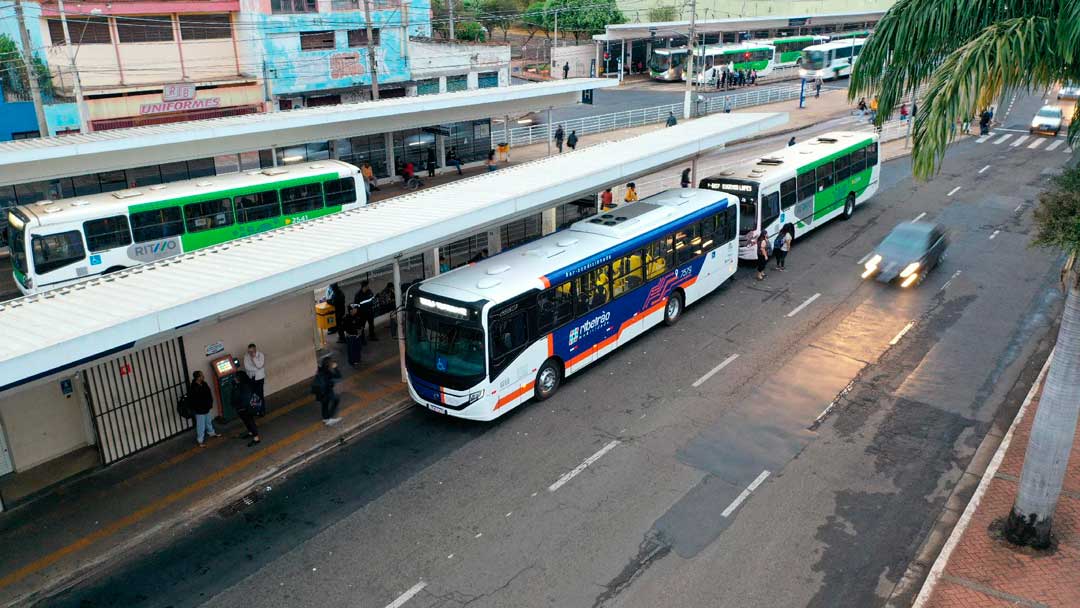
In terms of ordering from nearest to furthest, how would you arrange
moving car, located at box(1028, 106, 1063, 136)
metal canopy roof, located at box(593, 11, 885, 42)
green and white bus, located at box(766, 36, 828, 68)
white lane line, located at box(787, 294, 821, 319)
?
white lane line, located at box(787, 294, 821, 319) < moving car, located at box(1028, 106, 1063, 136) < metal canopy roof, located at box(593, 11, 885, 42) < green and white bus, located at box(766, 36, 828, 68)

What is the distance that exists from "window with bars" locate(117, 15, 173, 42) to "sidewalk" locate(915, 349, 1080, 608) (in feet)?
141

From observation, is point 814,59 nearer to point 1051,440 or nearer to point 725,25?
point 725,25

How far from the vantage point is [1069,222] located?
31.9 ft

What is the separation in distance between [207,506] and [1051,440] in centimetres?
1264

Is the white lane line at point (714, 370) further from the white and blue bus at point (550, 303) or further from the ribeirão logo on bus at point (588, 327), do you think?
the ribeirão logo on bus at point (588, 327)

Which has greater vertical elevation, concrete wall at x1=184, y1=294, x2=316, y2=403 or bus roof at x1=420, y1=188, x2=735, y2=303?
bus roof at x1=420, y1=188, x2=735, y2=303

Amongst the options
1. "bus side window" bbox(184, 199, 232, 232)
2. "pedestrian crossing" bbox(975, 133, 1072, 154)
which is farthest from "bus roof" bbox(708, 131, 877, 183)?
"pedestrian crossing" bbox(975, 133, 1072, 154)

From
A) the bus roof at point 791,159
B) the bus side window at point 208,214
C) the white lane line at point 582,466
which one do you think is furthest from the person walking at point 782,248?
the bus side window at point 208,214

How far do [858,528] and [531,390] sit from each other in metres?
6.49

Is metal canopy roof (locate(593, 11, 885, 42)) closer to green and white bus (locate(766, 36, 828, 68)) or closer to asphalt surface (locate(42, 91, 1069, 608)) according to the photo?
green and white bus (locate(766, 36, 828, 68))

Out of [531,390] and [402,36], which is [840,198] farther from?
[402,36]

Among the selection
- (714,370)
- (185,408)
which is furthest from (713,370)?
(185,408)

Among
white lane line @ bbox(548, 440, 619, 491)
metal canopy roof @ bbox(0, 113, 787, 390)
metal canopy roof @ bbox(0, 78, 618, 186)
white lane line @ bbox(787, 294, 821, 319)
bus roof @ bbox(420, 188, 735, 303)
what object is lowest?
white lane line @ bbox(548, 440, 619, 491)

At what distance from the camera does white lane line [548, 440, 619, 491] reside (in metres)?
13.4
